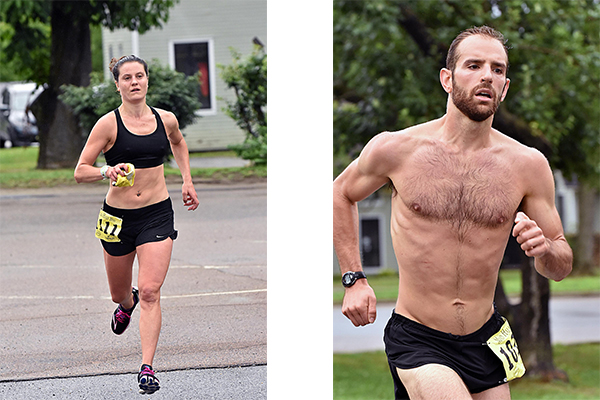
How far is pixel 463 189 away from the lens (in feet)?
10.1

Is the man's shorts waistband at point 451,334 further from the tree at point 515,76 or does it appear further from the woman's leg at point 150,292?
the tree at point 515,76

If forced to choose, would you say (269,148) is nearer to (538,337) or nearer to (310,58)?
(310,58)

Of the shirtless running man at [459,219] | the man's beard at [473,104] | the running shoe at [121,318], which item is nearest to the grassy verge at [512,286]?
the running shoe at [121,318]

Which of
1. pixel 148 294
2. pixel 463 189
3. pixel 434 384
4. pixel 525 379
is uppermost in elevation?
pixel 463 189

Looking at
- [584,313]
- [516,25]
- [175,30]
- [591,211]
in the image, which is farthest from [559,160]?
[591,211]

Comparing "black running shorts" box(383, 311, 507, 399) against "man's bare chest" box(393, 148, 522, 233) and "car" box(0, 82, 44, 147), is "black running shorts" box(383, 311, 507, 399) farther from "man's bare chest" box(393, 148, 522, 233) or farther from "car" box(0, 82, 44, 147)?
"car" box(0, 82, 44, 147)

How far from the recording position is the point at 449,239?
3096mm

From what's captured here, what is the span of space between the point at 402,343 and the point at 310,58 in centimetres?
130

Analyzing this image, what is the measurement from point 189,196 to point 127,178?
436 mm

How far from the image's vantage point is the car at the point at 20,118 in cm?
429

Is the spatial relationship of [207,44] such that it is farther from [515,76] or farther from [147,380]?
[515,76]

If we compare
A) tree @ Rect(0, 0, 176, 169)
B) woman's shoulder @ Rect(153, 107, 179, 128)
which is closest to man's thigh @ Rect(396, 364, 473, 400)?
woman's shoulder @ Rect(153, 107, 179, 128)

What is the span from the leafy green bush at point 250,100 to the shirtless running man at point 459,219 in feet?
3.05

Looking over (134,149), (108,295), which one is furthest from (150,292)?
(134,149)
